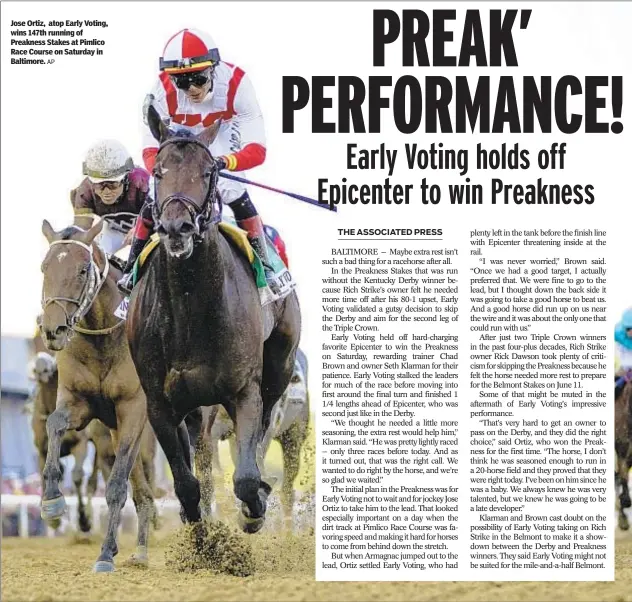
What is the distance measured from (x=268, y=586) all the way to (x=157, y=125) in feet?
9.25

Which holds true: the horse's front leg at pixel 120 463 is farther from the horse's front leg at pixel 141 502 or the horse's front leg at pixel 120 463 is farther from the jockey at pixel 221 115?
the jockey at pixel 221 115

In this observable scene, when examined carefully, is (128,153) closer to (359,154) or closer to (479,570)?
(359,154)

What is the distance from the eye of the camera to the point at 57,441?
31.8 ft

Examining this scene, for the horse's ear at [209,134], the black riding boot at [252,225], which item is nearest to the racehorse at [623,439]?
the black riding boot at [252,225]

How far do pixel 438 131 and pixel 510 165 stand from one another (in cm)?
54

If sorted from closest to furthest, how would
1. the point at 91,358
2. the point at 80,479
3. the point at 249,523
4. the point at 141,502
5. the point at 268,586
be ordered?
1. the point at 268,586
2. the point at 249,523
3. the point at 91,358
4. the point at 141,502
5. the point at 80,479

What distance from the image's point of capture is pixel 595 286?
9.52 meters

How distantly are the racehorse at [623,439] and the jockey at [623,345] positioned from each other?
32mm

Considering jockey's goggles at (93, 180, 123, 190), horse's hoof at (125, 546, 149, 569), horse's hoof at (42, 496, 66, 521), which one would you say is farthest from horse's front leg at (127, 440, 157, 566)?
jockey's goggles at (93, 180, 123, 190)

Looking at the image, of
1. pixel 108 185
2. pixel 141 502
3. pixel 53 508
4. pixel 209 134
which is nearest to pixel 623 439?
pixel 141 502

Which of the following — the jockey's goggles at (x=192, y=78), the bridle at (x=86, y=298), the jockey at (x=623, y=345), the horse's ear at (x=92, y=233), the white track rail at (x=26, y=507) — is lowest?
the white track rail at (x=26, y=507)

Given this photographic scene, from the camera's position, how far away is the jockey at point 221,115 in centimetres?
927

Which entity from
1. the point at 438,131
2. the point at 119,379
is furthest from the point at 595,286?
the point at 119,379

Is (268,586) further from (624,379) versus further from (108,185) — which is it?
(624,379)
